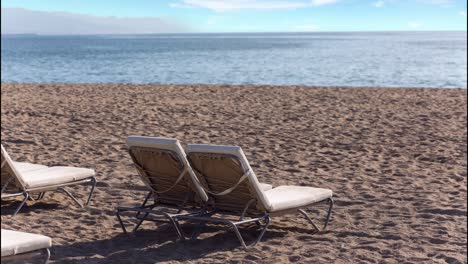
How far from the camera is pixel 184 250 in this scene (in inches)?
206

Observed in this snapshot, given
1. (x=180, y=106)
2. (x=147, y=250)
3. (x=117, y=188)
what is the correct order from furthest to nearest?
(x=180, y=106) → (x=117, y=188) → (x=147, y=250)

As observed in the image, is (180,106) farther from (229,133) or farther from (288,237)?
(288,237)

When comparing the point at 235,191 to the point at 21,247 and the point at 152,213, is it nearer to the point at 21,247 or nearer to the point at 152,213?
the point at 152,213

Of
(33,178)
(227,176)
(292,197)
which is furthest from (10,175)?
(292,197)

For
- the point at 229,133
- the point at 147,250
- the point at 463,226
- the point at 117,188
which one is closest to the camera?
the point at 147,250

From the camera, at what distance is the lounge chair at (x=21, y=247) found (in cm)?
358

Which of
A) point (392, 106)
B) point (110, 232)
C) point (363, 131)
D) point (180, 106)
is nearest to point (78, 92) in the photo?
point (180, 106)

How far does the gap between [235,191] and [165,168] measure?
55 cm

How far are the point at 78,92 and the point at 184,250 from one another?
1406 cm

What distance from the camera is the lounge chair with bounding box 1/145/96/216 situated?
5848 mm

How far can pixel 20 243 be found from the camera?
143 inches

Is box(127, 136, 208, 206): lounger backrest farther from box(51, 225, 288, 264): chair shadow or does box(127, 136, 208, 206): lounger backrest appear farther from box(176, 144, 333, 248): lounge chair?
box(51, 225, 288, 264): chair shadow

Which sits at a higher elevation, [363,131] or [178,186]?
[178,186]

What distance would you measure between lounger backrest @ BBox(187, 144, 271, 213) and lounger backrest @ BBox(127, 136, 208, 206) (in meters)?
0.08
